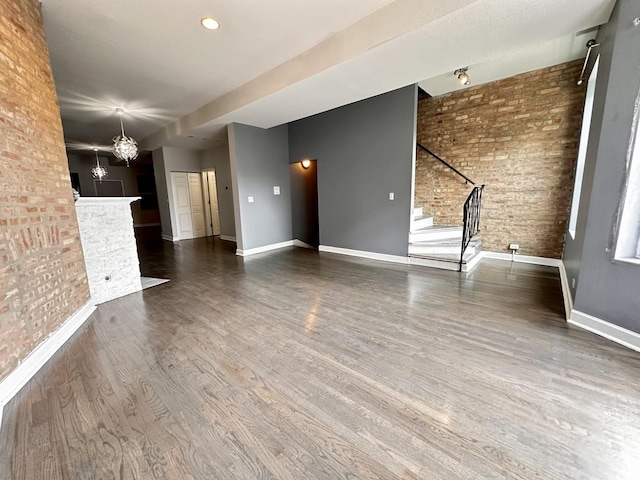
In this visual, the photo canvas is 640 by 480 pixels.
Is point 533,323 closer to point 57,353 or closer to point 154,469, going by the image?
point 154,469

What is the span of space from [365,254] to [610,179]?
3444mm

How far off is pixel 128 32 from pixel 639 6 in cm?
442

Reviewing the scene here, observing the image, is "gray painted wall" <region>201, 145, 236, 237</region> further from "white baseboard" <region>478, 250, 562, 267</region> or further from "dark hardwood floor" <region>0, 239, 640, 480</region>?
"white baseboard" <region>478, 250, 562, 267</region>

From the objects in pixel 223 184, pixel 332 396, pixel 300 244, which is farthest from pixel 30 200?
pixel 223 184

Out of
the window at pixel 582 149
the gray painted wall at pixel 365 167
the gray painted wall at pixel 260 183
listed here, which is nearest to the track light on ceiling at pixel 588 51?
the window at pixel 582 149

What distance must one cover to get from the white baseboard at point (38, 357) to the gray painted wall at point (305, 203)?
4.35 metres

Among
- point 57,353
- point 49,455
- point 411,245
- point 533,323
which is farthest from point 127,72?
point 533,323

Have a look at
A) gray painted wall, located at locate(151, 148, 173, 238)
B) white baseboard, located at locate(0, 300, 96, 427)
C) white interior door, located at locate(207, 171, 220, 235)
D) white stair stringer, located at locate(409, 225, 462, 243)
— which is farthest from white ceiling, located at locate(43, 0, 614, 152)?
white interior door, located at locate(207, 171, 220, 235)

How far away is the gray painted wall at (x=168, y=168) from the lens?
729cm

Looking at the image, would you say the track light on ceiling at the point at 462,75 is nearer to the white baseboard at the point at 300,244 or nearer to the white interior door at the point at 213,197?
the white baseboard at the point at 300,244

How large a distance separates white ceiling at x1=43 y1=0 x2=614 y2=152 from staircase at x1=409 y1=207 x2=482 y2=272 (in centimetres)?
246

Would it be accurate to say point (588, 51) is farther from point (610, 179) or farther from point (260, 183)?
point (260, 183)

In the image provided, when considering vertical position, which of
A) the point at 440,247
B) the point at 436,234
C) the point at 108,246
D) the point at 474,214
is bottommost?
the point at 440,247

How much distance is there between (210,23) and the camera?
2613mm
